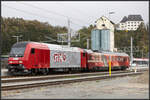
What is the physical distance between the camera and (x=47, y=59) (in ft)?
95.5

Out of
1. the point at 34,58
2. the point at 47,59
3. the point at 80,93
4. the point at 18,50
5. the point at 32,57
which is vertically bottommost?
the point at 80,93

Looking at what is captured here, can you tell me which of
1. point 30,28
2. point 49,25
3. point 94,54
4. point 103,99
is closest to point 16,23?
point 30,28

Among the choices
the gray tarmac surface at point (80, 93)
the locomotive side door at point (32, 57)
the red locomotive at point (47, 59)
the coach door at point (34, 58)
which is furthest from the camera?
the coach door at point (34, 58)

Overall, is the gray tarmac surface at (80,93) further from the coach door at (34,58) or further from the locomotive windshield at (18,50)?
the locomotive windshield at (18,50)

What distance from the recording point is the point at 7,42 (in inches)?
2633

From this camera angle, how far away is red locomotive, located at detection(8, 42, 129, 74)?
26.2 metres

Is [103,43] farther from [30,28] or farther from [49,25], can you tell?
[30,28]

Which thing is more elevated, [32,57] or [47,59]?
[32,57]

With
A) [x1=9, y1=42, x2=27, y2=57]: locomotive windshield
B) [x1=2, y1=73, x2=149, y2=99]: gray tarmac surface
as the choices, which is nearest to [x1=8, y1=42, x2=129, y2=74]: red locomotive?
[x1=9, y1=42, x2=27, y2=57]: locomotive windshield

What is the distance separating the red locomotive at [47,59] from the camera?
26172 millimetres

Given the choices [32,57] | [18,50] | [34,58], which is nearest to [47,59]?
[34,58]

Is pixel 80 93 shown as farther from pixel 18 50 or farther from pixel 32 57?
pixel 18 50

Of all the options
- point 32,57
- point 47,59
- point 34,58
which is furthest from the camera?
point 47,59

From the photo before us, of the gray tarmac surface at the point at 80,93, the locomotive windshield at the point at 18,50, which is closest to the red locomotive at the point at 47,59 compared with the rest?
the locomotive windshield at the point at 18,50
